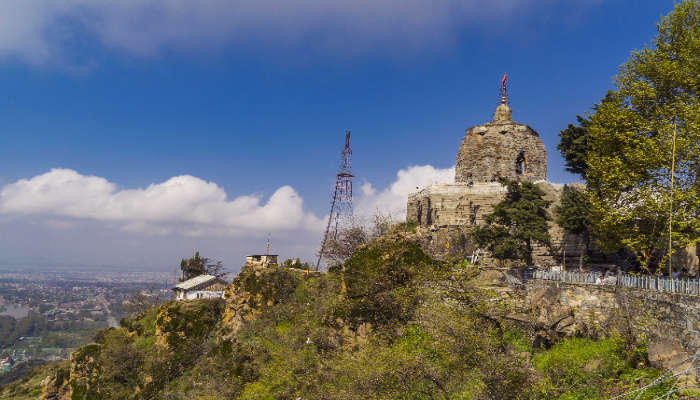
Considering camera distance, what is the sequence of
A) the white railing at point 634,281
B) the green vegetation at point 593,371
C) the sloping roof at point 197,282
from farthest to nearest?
the sloping roof at point 197,282 → the white railing at point 634,281 → the green vegetation at point 593,371

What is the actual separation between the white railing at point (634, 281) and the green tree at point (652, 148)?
169 centimetres

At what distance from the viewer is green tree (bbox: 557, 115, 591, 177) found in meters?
19.4

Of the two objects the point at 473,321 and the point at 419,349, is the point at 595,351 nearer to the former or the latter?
the point at 473,321

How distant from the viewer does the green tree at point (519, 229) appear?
695 inches

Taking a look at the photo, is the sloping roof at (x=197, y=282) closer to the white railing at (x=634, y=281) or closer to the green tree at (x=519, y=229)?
the green tree at (x=519, y=229)

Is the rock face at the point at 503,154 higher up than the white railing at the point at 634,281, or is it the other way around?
the rock face at the point at 503,154

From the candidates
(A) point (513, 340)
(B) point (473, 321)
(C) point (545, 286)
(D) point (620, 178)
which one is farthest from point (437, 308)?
(D) point (620, 178)

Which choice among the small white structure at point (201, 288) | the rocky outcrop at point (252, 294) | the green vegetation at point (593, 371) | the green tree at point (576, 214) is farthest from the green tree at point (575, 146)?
the small white structure at point (201, 288)

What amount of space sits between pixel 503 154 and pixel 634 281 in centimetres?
1585

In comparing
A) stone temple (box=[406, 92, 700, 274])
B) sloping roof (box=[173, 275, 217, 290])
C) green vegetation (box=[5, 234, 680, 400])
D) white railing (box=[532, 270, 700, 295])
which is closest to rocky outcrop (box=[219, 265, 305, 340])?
green vegetation (box=[5, 234, 680, 400])

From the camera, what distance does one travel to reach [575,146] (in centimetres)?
1967

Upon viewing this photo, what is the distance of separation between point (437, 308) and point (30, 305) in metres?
242

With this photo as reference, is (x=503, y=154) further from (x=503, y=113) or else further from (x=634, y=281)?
(x=634, y=281)

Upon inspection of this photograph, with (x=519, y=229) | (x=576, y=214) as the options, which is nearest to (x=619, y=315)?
(x=519, y=229)
